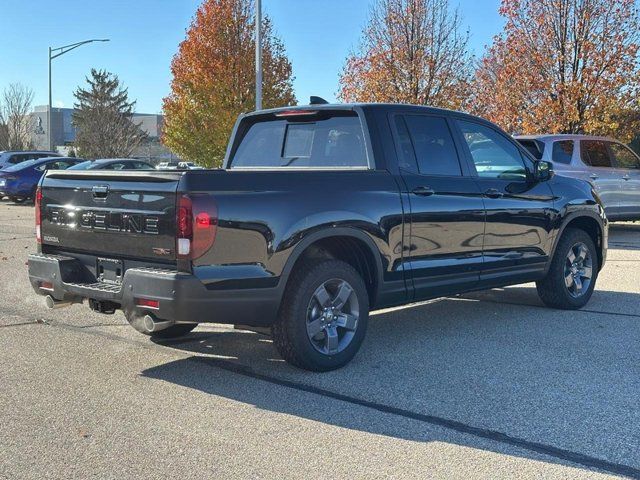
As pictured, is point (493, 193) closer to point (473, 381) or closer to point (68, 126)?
point (473, 381)

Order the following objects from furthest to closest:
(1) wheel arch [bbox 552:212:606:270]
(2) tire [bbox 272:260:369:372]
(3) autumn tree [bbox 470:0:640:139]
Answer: (3) autumn tree [bbox 470:0:640:139], (1) wheel arch [bbox 552:212:606:270], (2) tire [bbox 272:260:369:372]

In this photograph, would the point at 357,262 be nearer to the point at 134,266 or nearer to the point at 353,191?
the point at 353,191

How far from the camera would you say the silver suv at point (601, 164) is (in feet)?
42.8

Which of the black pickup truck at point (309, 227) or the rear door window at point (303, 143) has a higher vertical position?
the rear door window at point (303, 143)

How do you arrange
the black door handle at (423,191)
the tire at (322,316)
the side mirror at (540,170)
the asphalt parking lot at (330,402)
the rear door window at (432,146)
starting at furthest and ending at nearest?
the side mirror at (540,170)
the rear door window at (432,146)
the black door handle at (423,191)
the tire at (322,316)
the asphalt parking lot at (330,402)

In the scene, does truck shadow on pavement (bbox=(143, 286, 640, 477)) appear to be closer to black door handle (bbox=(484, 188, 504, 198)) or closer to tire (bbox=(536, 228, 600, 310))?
tire (bbox=(536, 228, 600, 310))

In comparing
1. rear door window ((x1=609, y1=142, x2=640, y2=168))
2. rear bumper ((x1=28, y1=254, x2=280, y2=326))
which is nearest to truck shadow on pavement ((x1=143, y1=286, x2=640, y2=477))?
rear bumper ((x1=28, y1=254, x2=280, y2=326))

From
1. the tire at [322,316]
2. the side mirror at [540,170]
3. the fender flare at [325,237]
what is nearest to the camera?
the fender flare at [325,237]

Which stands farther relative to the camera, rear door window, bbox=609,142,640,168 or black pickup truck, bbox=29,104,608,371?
rear door window, bbox=609,142,640,168

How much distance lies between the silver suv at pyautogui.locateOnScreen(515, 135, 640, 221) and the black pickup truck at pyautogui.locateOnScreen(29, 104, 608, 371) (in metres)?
6.27

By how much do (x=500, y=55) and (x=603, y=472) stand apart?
20152mm

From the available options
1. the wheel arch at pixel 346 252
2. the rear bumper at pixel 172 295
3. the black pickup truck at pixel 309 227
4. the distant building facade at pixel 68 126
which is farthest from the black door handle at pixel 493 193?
the distant building facade at pixel 68 126

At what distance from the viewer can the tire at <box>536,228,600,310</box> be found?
7.30 m

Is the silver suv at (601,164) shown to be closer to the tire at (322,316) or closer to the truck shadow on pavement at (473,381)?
the truck shadow on pavement at (473,381)
